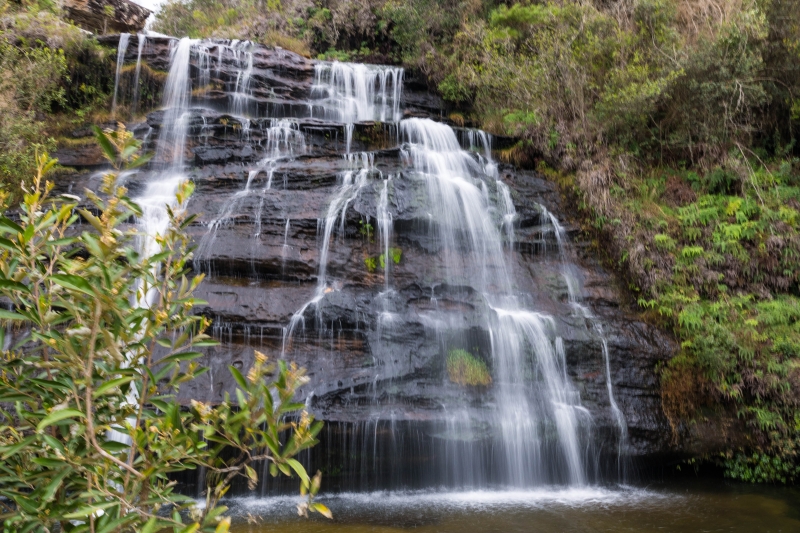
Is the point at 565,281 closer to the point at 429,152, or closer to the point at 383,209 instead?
the point at 383,209

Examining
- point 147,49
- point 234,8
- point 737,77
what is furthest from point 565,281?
point 234,8

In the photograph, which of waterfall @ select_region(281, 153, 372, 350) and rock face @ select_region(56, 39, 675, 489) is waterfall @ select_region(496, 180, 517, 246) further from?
waterfall @ select_region(281, 153, 372, 350)

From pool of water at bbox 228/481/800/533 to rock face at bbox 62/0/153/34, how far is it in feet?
59.0

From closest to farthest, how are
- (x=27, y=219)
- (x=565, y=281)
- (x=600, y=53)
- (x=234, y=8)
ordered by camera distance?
(x=27, y=219), (x=565, y=281), (x=600, y=53), (x=234, y=8)

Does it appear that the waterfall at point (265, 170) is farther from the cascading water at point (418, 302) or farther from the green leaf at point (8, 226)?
the green leaf at point (8, 226)

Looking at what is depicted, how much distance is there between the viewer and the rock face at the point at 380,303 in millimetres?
6535

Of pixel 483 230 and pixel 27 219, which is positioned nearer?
pixel 27 219

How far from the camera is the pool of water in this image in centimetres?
516

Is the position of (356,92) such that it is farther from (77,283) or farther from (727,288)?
(77,283)

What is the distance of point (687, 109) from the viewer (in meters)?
10.4

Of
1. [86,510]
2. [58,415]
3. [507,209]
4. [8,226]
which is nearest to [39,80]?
[507,209]

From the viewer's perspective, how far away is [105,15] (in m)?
17.1

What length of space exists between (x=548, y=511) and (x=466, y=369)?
2167 mm

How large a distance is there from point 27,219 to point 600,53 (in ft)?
40.4
